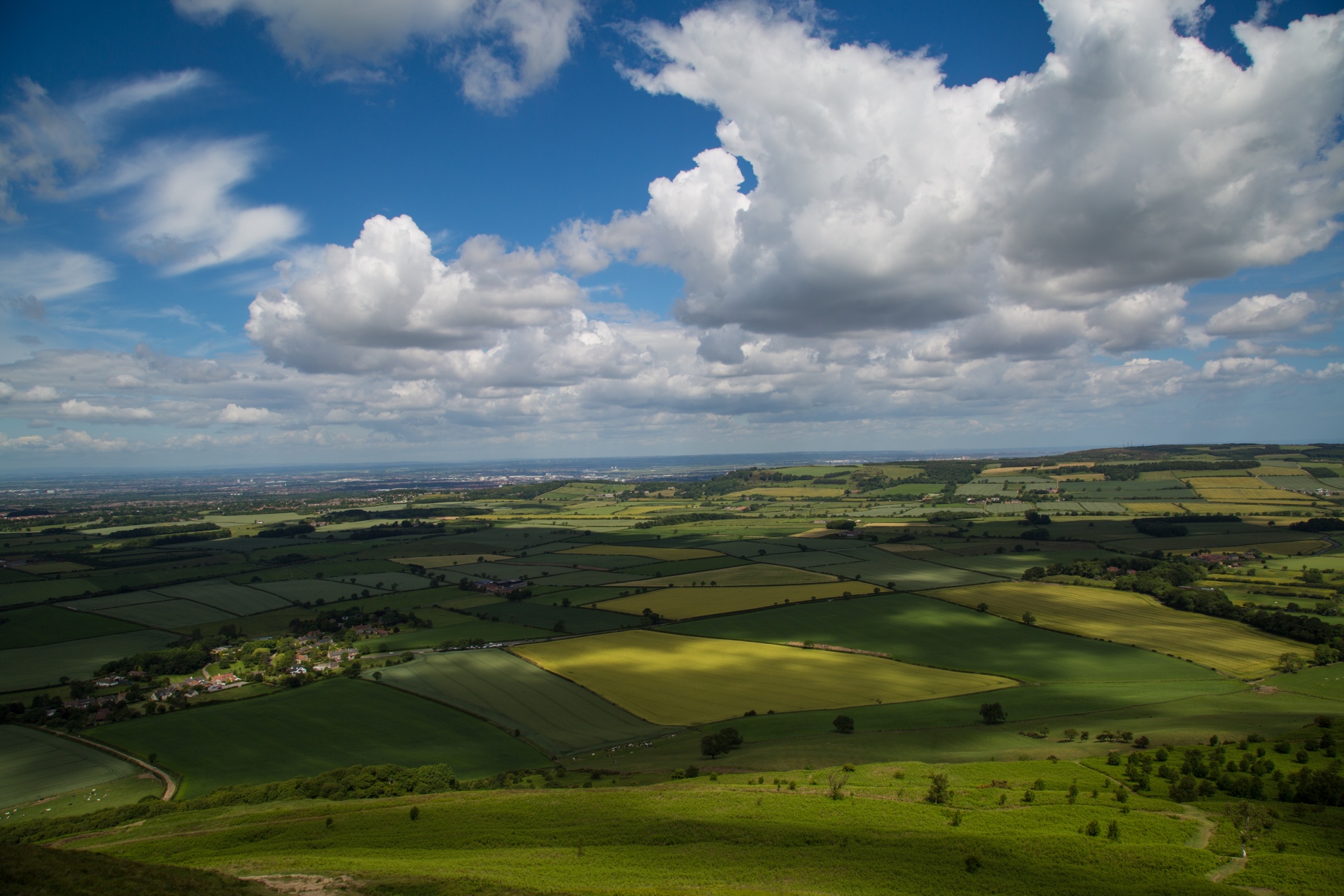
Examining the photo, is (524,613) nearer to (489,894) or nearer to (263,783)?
(263,783)

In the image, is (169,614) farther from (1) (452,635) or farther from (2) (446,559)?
(2) (446,559)

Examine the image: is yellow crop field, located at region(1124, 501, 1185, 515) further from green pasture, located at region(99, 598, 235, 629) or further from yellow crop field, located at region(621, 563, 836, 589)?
green pasture, located at region(99, 598, 235, 629)

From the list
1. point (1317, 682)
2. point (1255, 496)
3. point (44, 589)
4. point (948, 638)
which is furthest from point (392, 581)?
point (1255, 496)

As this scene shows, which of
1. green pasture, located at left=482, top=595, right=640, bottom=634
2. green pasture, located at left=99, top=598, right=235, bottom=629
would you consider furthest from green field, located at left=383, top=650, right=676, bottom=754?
green pasture, located at left=99, top=598, right=235, bottom=629

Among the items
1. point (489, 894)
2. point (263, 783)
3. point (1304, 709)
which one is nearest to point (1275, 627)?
point (1304, 709)

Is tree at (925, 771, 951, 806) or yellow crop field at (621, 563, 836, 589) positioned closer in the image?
tree at (925, 771, 951, 806)

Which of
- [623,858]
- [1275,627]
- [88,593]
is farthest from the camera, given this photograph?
[88,593]
